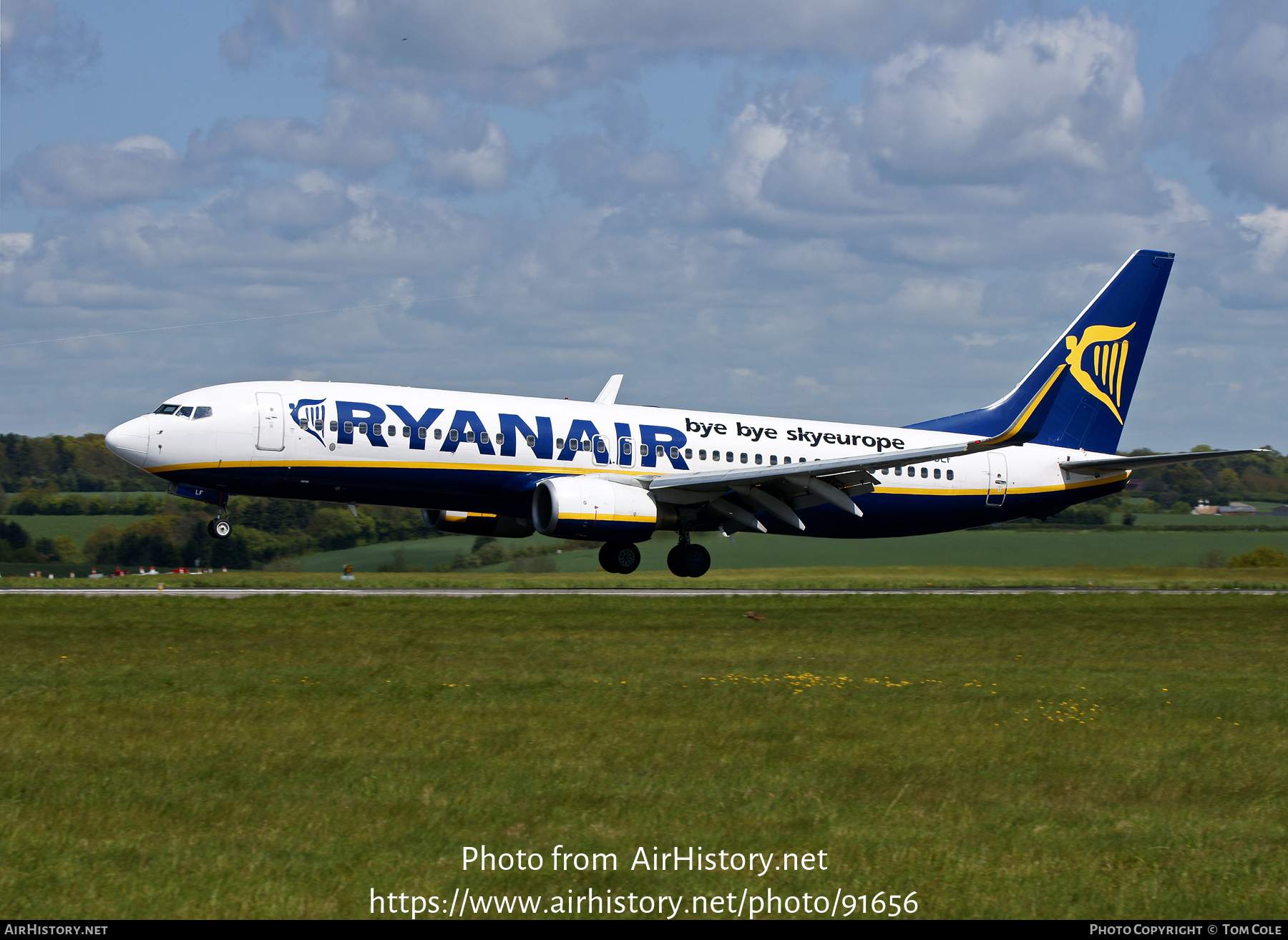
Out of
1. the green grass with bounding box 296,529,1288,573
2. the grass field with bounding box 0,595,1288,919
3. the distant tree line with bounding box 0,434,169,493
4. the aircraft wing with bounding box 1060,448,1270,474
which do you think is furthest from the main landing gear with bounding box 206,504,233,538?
the distant tree line with bounding box 0,434,169,493

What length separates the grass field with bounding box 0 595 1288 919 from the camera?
26.6ft

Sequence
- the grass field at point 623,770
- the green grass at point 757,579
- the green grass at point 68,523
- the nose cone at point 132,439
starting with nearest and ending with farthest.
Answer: the grass field at point 623,770 < the nose cone at point 132,439 < the green grass at point 757,579 < the green grass at point 68,523

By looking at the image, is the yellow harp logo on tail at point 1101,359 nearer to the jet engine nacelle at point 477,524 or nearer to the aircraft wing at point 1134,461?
the aircraft wing at point 1134,461

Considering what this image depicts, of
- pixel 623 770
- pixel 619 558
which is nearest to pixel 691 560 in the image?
pixel 619 558

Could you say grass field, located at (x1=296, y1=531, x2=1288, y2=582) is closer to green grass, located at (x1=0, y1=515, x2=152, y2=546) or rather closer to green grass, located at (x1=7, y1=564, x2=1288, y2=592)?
green grass, located at (x1=7, y1=564, x2=1288, y2=592)

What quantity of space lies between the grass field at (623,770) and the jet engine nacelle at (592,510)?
29.7 ft

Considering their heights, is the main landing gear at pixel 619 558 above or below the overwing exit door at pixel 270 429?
below

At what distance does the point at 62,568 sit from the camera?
43688mm

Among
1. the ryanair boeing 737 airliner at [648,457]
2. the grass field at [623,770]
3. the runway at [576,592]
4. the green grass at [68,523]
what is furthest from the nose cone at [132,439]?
the green grass at [68,523]

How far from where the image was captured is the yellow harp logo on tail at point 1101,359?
4000 centimetres

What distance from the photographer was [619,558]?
3478 centimetres

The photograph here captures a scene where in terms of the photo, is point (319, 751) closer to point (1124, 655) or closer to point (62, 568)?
point (1124, 655)
